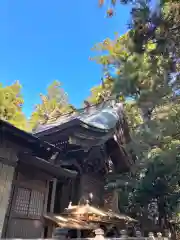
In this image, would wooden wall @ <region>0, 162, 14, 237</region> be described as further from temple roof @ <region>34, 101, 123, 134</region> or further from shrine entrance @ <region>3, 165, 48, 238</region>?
temple roof @ <region>34, 101, 123, 134</region>

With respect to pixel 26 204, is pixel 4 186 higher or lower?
higher

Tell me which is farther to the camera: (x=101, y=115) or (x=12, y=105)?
(x=12, y=105)

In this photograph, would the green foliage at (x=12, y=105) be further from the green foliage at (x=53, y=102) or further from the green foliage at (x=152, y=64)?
the green foliage at (x=152, y=64)

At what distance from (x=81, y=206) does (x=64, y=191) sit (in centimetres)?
151

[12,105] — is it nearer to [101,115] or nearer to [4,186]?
[101,115]

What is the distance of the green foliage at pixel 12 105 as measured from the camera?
2231 centimetres

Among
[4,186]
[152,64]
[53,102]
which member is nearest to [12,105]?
[53,102]

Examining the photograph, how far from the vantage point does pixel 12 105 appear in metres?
22.9

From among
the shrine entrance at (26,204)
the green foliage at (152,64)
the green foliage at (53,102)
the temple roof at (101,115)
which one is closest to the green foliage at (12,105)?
the green foliage at (53,102)

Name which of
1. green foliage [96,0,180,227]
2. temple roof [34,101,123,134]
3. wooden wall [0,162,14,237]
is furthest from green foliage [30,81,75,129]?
green foliage [96,0,180,227]

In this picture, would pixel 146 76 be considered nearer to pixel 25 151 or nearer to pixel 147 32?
pixel 147 32

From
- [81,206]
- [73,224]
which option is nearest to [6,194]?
[73,224]

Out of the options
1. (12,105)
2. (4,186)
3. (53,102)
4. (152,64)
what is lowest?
(4,186)

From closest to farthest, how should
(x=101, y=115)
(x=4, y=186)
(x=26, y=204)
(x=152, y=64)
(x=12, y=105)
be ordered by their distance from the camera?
(x=152, y=64) → (x=4, y=186) → (x=26, y=204) → (x=101, y=115) → (x=12, y=105)
